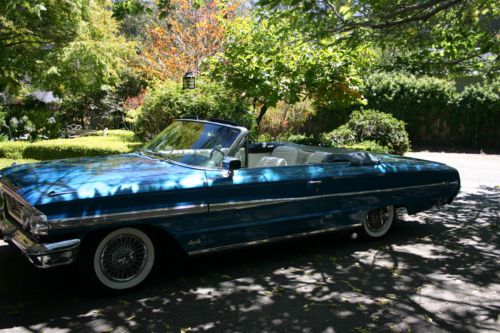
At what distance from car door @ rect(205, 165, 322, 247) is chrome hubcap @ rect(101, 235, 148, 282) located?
24.5 inches

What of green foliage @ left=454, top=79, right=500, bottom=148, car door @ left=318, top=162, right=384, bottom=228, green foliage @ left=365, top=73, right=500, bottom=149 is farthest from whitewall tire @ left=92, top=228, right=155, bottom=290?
green foliage @ left=454, top=79, right=500, bottom=148

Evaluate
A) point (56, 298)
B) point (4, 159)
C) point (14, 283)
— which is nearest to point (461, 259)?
point (56, 298)

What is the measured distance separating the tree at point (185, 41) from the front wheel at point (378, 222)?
15.4 meters

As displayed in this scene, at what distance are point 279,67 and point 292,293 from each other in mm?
6975

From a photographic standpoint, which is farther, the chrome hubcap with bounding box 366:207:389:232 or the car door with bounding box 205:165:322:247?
the chrome hubcap with bounding box 366:207:389:232

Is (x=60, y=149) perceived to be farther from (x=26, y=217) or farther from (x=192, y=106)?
(x=26, y=217)

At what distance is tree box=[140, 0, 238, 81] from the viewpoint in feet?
68.9

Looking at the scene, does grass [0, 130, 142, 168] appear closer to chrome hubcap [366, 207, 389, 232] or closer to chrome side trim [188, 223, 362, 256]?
chrome hubcap [366, 207, 389, 232]

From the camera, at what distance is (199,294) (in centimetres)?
421

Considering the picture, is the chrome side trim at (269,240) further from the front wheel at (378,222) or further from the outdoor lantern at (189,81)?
the outdoor lantern at (189,81)

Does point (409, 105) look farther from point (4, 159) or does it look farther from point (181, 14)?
point (4, 159)

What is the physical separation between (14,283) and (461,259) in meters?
4.63

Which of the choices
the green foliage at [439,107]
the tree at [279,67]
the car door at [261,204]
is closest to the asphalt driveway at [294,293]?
the car door at [261,204]

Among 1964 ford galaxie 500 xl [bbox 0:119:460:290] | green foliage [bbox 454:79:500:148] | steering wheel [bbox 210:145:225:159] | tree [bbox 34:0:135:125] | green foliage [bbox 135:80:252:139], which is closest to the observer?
1964 ford galaxie 500 xl [bbox 0:119:460:290]
